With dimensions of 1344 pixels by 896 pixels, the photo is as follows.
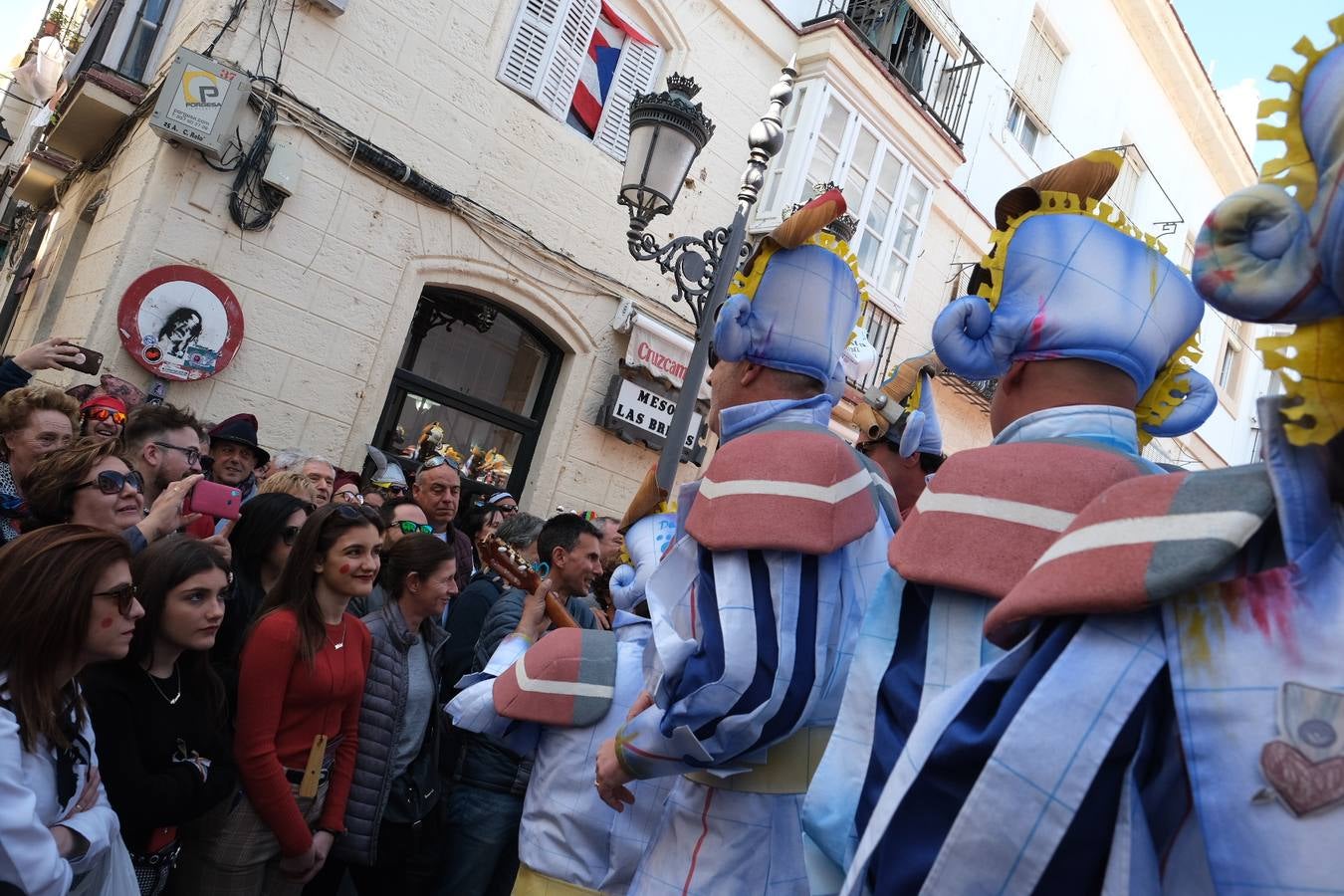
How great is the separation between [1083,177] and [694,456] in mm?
7951

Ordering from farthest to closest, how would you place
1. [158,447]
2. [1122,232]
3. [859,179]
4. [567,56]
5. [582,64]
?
[859,179], [582,64], [567,56], [158,447], [1122,232]

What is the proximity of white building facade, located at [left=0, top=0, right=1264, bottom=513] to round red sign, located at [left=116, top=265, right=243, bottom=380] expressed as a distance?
0.07 metres

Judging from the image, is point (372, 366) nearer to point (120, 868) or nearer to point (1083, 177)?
point (120, 868)

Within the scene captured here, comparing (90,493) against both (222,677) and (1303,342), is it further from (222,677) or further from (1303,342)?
(1303,342)

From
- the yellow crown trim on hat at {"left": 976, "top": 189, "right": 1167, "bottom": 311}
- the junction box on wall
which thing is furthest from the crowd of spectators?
the junction box on wall

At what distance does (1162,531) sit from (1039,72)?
48.8ft

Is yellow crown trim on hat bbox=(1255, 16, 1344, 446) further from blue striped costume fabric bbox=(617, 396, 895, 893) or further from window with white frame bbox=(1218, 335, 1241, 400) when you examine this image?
window with white frame bbox=(1218, 335, 1241, 400)

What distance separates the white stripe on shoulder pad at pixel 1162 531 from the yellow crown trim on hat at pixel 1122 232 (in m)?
0.66

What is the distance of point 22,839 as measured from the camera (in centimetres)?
205

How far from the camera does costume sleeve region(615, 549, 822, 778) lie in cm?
192

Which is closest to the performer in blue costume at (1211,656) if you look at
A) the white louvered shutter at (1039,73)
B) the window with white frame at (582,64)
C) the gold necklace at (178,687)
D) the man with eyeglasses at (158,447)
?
the gold necklace at (178,687)

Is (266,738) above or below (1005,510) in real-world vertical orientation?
below

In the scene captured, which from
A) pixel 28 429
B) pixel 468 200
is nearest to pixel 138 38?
pixel 468 200

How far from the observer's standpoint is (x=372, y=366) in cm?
765
